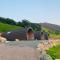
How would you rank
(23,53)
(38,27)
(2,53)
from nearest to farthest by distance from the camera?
(2,53) → (23,53) → (38,27)

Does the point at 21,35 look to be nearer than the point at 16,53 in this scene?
No

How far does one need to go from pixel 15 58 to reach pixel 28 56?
58 centimetres

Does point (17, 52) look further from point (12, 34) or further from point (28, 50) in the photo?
point (12, 34)

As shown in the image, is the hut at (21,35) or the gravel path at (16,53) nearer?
the gravel path at (16,53)

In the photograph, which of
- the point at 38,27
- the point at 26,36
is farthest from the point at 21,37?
the point at 38,27

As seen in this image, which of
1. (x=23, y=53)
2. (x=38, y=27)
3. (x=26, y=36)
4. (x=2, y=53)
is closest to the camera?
(x=2, y=53)

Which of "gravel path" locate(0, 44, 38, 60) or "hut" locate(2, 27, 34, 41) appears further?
"hut" locate(2, 27, 34, 41)

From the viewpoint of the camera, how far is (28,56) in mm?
8984

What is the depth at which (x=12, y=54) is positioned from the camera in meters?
8.77

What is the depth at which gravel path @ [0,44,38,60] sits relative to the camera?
8547 millimetres

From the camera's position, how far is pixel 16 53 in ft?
29.1

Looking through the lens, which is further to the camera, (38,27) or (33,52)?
(38,27)

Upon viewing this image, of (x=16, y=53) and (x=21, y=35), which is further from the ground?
(x=16, y=53)

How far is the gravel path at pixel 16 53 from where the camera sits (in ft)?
28.0
